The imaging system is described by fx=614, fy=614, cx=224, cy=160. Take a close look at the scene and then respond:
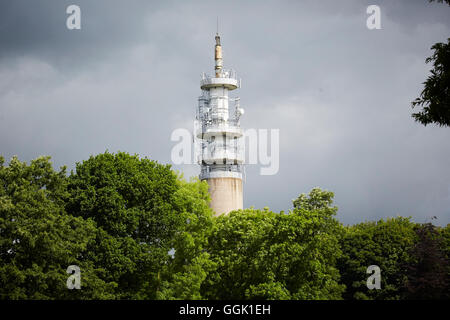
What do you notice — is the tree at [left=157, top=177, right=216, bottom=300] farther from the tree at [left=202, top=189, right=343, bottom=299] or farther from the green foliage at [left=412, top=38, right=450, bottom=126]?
the green foliage at [left=412, top=38, right=450, bottom=126]

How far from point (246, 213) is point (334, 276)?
10510 millimetres

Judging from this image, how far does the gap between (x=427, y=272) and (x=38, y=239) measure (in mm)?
30992

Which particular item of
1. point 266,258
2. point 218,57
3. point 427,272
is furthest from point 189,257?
point 218,57

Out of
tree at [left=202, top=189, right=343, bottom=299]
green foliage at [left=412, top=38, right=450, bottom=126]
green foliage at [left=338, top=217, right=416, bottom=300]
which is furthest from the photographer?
green foliage at [left=338, top=217, right=416, bottom=300]

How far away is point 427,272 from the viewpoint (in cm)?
5075

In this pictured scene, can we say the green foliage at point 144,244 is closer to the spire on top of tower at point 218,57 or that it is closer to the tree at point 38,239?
the tree at point 38,239

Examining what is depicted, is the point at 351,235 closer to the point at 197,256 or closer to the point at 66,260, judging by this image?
the point at 197,256

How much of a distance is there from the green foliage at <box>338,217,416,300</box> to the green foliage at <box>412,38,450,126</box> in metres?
31.1

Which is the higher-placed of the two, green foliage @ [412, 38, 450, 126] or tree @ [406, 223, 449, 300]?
green foliage @ [412, 38, 450, 126]

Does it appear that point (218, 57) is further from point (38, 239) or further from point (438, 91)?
point (438, 91)

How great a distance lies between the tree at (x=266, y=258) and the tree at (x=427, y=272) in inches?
271

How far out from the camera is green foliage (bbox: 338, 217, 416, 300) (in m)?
58.2

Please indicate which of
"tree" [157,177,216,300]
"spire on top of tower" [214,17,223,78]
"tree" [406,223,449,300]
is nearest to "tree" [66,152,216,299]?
"tree" [157,177,216,300]

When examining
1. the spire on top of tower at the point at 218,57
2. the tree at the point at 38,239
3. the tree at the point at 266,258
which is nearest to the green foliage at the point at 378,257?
the tree at the point at 266,258
